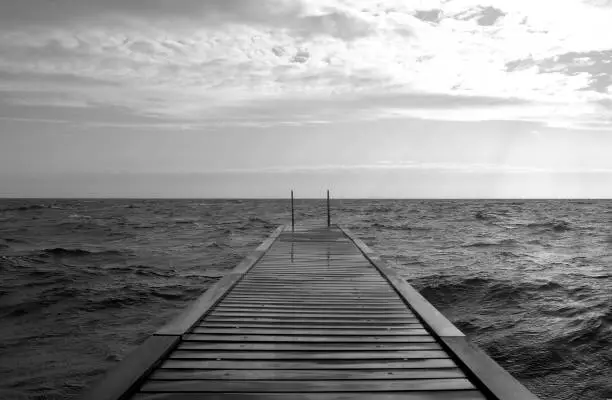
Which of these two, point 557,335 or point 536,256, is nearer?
point 557,335

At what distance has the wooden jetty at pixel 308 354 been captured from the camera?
3746mm

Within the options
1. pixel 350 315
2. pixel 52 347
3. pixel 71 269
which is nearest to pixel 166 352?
pixel 350 315

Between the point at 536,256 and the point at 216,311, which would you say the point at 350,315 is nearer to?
the point at 216,311

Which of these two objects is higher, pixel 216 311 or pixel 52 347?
pixel 216 311

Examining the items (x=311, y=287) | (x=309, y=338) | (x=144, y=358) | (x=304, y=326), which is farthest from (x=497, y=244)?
(x=144, y=358)

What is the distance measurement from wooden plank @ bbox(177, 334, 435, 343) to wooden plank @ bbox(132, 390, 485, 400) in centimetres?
130

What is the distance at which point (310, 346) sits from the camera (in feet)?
15.9

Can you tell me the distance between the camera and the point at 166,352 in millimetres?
4477

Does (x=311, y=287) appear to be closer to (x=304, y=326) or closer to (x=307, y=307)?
(x=307, y=307)

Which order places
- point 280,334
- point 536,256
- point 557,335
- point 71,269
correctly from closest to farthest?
point 280,334 → point 557,335 → point 71,269 → point 536,256

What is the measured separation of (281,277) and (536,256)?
48.3 ft

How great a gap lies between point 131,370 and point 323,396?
1615 mm

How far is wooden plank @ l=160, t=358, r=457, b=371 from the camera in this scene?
167 inches

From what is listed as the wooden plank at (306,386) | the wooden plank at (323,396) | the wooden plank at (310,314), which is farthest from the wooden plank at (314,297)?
the wooden plank at (323,396)
